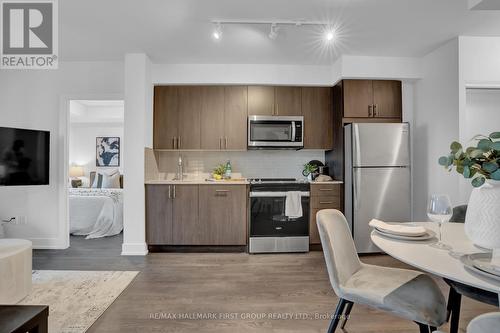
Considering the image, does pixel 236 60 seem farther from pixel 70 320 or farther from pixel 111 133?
pixel 111 133

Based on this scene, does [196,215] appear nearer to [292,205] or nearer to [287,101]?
[292,205]

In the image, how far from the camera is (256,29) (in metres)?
2.89

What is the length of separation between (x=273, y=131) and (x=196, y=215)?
59.9 inches

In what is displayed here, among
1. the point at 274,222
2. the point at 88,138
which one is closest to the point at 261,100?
the point at 274,222

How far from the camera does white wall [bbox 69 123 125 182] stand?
699cm

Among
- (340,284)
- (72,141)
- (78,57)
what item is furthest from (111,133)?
(340,284)

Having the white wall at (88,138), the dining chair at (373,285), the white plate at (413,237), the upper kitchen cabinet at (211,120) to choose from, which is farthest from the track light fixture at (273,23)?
the white wall at (88,138)

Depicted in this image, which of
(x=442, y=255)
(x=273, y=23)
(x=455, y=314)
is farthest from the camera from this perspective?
(x=273, y=23)

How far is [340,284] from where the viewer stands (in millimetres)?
1544

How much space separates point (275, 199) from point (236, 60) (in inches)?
74.6

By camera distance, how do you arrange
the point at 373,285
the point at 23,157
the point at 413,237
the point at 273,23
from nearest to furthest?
the point at 413,237 → the point at 373,285 → the point at 273,23 → the point at 23,157

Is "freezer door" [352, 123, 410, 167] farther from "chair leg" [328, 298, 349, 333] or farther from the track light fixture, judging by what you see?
"chair leg" [328, 298, 349, 333]

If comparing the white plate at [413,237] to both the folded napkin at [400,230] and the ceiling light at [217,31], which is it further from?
the ceiling light at [217,31]

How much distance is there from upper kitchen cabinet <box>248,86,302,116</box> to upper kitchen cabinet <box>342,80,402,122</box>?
66 cm
